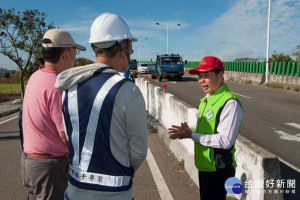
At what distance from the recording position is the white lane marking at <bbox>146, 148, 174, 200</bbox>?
366 cm

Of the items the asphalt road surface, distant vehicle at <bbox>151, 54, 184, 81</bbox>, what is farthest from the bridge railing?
the asphalt road surface

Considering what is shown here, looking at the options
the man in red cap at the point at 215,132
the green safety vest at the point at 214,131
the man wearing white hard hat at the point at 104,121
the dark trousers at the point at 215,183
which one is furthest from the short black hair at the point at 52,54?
the dark trousers at the point at 215,183

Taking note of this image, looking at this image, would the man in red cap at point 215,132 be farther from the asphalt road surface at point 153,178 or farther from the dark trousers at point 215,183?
the asphalt road surface at point 153,178

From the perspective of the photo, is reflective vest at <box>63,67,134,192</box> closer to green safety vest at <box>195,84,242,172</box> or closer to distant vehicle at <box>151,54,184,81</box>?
green safety vest at <box>195,84,242,172</box>

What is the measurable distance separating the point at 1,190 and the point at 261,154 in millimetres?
3895

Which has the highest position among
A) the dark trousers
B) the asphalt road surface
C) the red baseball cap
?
the red baseball cap

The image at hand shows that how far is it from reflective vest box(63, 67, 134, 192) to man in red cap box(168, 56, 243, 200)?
39.1 inches

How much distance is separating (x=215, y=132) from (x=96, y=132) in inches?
48.3

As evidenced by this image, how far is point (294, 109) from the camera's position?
10375 millimetres

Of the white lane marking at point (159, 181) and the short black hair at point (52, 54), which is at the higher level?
the short black hair at point (52, 54)

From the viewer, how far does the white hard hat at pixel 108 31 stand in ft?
4.94

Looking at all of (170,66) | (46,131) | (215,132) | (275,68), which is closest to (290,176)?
(215,132)

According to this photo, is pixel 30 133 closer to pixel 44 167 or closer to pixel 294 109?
pixel 44 167

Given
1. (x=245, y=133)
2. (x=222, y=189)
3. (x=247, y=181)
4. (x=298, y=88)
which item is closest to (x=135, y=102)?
(x=222, y=189)
